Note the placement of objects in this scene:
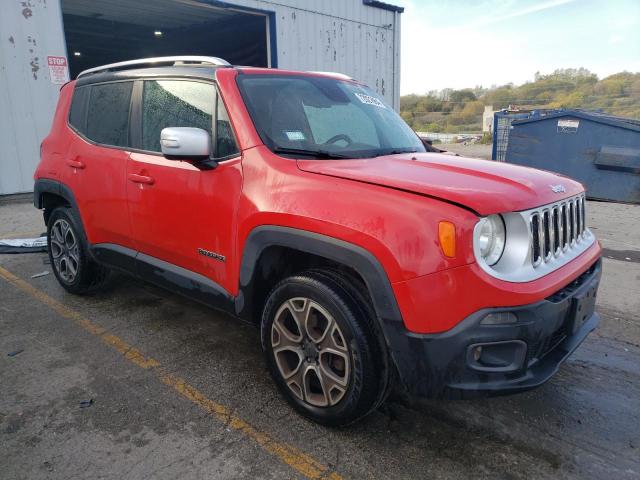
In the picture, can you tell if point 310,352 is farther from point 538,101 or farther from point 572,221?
point 538,101

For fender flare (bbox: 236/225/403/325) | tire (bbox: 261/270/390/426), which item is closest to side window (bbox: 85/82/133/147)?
fender flare (bbox: 236/225/403/325)

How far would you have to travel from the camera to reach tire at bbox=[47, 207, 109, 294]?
13.8 feet

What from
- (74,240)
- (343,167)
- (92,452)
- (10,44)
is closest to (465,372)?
(343,167)

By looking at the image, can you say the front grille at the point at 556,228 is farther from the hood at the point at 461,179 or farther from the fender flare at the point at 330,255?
the fender flare at the point at 330,255

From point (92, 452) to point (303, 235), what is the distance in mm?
1455

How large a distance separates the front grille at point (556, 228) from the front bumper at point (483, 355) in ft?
0.78

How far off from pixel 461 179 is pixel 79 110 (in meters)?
3.38

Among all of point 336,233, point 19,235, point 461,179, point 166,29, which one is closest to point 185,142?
point 336,233

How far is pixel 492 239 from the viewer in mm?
2174

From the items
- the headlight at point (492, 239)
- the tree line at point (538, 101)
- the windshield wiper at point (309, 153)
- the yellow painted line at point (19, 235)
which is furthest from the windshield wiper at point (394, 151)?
the tree line at point (538, 101)

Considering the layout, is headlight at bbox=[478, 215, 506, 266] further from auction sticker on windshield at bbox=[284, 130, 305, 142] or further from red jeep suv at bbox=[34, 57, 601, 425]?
auction sticker on windshield at bbox=[284, 130, 305, 142]

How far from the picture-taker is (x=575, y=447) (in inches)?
96.0

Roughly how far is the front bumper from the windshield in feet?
3.93

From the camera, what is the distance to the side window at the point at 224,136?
2867 millimetres
